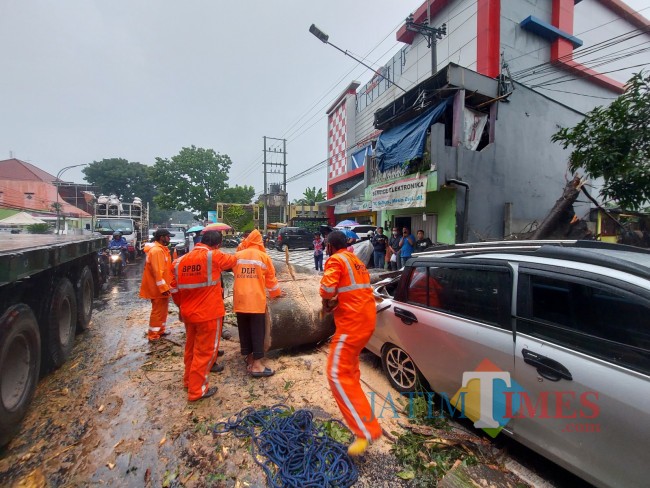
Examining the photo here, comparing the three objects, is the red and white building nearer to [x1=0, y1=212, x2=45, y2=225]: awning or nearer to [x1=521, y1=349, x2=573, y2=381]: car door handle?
[x1=521, y1=349, x2=573, y2=381]: car door handle

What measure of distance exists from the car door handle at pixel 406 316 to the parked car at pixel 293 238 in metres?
16.9

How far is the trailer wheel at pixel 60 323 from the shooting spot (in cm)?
355

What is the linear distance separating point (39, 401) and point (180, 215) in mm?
132382

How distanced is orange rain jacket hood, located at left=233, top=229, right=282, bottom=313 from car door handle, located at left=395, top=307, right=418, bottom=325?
4.60ft

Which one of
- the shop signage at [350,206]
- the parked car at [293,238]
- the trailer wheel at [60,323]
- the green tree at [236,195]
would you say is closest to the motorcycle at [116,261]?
the trailer wheel at [60,323]

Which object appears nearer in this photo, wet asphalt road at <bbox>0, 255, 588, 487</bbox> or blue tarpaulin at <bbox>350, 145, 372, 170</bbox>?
wet asphalt road at <bbox>0, 255, 588, 487</bbox>

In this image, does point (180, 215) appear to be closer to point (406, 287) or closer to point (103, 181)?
point (103, 181)

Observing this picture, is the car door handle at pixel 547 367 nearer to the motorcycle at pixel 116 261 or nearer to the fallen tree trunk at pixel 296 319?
the fallen tree trunk at pixel 296 319

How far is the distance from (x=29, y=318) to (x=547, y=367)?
13.5 feet

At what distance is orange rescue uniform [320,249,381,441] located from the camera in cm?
238

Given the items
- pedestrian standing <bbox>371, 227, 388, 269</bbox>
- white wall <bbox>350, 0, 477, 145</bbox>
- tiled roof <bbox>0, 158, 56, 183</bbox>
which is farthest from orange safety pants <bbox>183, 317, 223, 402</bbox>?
tiled roof <bbox>0, 158, 56, 183</bbox>

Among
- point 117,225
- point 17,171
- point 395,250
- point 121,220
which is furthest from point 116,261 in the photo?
point 17,171

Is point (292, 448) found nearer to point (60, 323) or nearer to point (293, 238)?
point (60, 323)

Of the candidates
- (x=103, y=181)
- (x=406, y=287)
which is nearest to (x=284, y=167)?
(x=406, y=287)
